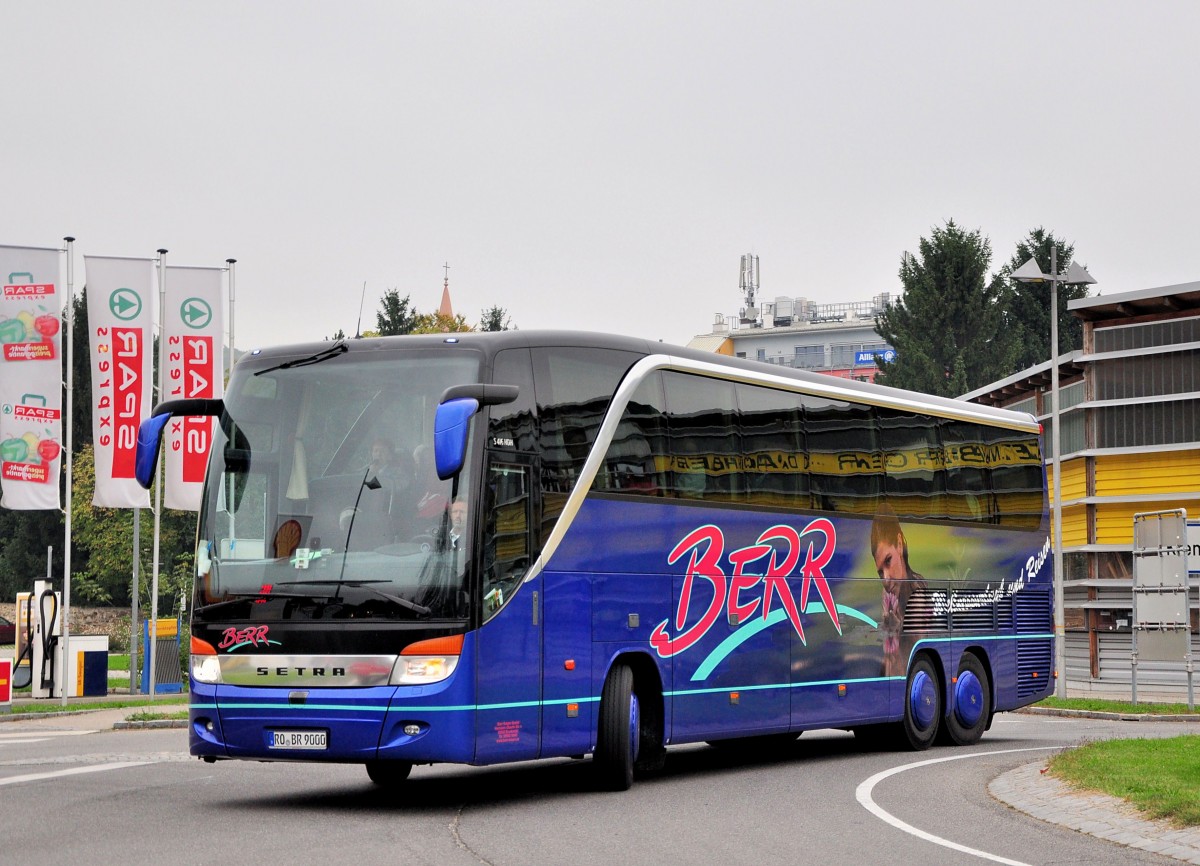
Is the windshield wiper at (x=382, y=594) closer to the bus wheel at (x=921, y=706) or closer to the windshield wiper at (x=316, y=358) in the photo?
the windshield wiper at (x=316, y=358)

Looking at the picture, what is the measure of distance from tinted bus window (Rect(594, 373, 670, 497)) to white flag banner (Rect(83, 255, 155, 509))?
17571mm

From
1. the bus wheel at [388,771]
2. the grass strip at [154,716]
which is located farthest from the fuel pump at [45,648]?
the bus wheel at [388,771]

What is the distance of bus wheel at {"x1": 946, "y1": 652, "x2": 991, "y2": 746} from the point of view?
2017 centimetres

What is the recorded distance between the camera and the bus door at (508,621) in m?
12.5

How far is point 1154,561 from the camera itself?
1121 inches

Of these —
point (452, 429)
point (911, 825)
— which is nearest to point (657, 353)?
point (452, 429)

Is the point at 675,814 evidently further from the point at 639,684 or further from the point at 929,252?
the point at 929,252

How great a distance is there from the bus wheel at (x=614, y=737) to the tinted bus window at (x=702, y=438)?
1921 mm

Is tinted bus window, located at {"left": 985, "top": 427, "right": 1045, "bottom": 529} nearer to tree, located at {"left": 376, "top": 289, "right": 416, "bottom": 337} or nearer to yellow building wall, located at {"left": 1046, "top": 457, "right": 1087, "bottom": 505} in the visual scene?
yellow building wall, located at {"left": 1046, "top": 457, "right": 1087, "bottom": 505}

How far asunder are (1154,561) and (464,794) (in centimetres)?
1772

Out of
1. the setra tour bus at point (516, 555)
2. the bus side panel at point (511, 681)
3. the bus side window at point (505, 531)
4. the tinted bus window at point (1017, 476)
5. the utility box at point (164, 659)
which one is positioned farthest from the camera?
the utility box at point (164, 659)

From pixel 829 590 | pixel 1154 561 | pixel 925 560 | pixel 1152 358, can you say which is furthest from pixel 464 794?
pixel 1152 358

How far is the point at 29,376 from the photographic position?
29.4m

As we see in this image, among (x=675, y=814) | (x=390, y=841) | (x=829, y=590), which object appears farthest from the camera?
(x=829, y=590)
